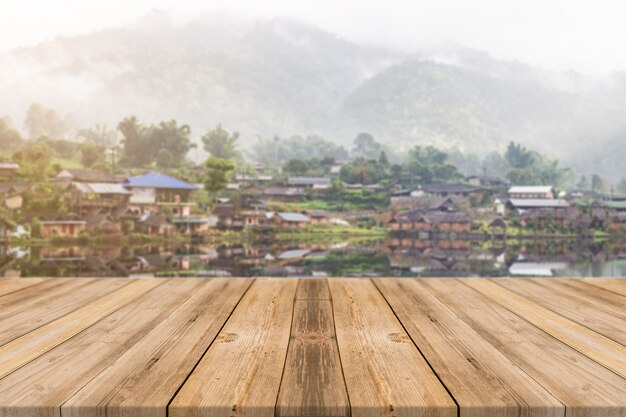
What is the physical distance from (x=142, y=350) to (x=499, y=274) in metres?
3.81

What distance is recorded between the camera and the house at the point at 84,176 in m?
4.54

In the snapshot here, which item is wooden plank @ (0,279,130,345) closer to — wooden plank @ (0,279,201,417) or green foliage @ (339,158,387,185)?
wooden plank @ (0,279,201,417)

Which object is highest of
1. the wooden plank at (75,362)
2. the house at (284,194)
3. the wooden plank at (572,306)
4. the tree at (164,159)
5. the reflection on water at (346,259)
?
the tree at (164,159)

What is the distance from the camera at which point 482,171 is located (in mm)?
4984

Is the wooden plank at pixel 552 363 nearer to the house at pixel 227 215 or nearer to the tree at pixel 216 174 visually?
the house at pixel 227 215

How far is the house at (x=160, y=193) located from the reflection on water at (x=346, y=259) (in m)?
0.34

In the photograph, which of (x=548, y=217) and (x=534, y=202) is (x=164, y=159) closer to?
(x=534, y=202)

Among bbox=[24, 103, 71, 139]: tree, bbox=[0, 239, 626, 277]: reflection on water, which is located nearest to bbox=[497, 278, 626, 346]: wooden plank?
bbox=[0, 239, 626, 277]: reflection on water

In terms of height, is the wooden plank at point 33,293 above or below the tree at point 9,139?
below

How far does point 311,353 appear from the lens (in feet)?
4.78

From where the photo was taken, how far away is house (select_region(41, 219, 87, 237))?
14.6 feet

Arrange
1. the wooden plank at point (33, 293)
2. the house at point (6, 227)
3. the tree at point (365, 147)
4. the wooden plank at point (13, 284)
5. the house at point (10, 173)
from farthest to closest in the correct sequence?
the tree at point (365, 147) < the house at point (10, 173) < the house at point (6, 227) < the wooden plank at point (13, 284) < the wooden plank at point (33, 293)

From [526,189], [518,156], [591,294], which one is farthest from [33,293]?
[518,156]

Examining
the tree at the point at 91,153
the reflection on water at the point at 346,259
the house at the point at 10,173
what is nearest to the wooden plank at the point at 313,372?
the reflection on water at the point at 346,259
